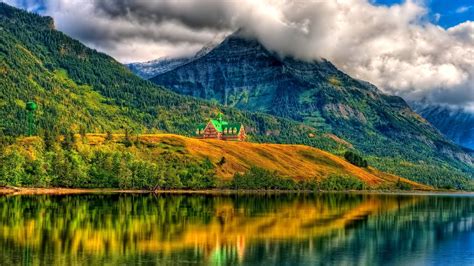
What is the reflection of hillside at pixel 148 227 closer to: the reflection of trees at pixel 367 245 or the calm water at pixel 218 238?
the calm water at pixel 218 238

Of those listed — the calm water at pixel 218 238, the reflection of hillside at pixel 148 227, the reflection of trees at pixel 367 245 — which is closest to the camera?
the calm water at pixel 218 238

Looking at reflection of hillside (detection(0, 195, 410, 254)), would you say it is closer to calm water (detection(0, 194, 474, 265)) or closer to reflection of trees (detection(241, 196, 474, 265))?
calm water (detection(0, 194, 474, 265))

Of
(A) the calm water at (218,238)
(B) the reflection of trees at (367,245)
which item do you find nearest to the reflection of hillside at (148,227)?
(A) the calm water at (218,238)

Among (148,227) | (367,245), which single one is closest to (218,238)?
(148,227)

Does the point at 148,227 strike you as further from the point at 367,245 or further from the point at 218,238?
the point at 367,245

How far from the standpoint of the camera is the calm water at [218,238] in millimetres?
80438

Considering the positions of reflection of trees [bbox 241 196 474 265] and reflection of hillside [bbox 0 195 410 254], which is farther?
reflection of hillside [bbox 0 195 410 254]

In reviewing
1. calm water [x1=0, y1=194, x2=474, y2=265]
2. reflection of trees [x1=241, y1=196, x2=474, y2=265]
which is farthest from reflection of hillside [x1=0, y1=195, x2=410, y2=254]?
reflection of trees [x1=241, y1=196, x2=474, y2=265]

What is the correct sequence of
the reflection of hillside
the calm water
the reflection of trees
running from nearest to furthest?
1. the calm water
2. the reflection of trees
3. the reflection of hillside

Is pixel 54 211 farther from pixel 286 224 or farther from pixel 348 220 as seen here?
pixel 348 220

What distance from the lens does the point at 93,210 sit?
5901 inches

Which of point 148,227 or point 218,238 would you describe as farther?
point 148,227

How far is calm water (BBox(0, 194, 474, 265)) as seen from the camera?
80438 millimetres

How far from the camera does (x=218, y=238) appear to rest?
102 meters
